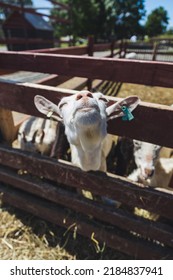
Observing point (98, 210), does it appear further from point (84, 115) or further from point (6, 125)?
point (6, 125)

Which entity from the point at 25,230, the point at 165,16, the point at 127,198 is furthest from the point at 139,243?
the point at 165,16

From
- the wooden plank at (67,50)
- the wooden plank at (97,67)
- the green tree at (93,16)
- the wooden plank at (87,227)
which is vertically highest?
the green tree at (93,16)

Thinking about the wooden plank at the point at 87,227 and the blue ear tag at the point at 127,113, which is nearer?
the blue ear tag at the point at 127,113

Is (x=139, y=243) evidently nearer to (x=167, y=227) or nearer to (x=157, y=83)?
(x=167, y=227)

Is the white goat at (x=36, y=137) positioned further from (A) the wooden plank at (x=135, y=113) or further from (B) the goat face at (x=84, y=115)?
(B) the goat face at (x=84, y=115)

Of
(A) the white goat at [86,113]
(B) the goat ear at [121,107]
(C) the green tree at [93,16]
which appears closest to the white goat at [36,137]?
(A) the white goat at [86,113]

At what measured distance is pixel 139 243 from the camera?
2.18 metres

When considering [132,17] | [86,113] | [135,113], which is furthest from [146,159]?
[132,17]

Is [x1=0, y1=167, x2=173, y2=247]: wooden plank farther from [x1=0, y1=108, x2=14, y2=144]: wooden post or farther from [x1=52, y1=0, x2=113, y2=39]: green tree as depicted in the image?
[x1=52, y1=0, x2=113, y2=39]: green tree

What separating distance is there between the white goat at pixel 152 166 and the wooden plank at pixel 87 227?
0.64 metres

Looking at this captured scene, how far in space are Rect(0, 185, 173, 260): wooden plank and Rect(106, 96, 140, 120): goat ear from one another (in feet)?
3.96

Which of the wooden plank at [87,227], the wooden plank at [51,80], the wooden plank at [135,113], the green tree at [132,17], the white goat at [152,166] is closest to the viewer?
the wooden plank at [135,113]

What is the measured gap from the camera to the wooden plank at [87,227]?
2.15 metres

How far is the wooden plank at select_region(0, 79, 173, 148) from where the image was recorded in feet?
5.11
